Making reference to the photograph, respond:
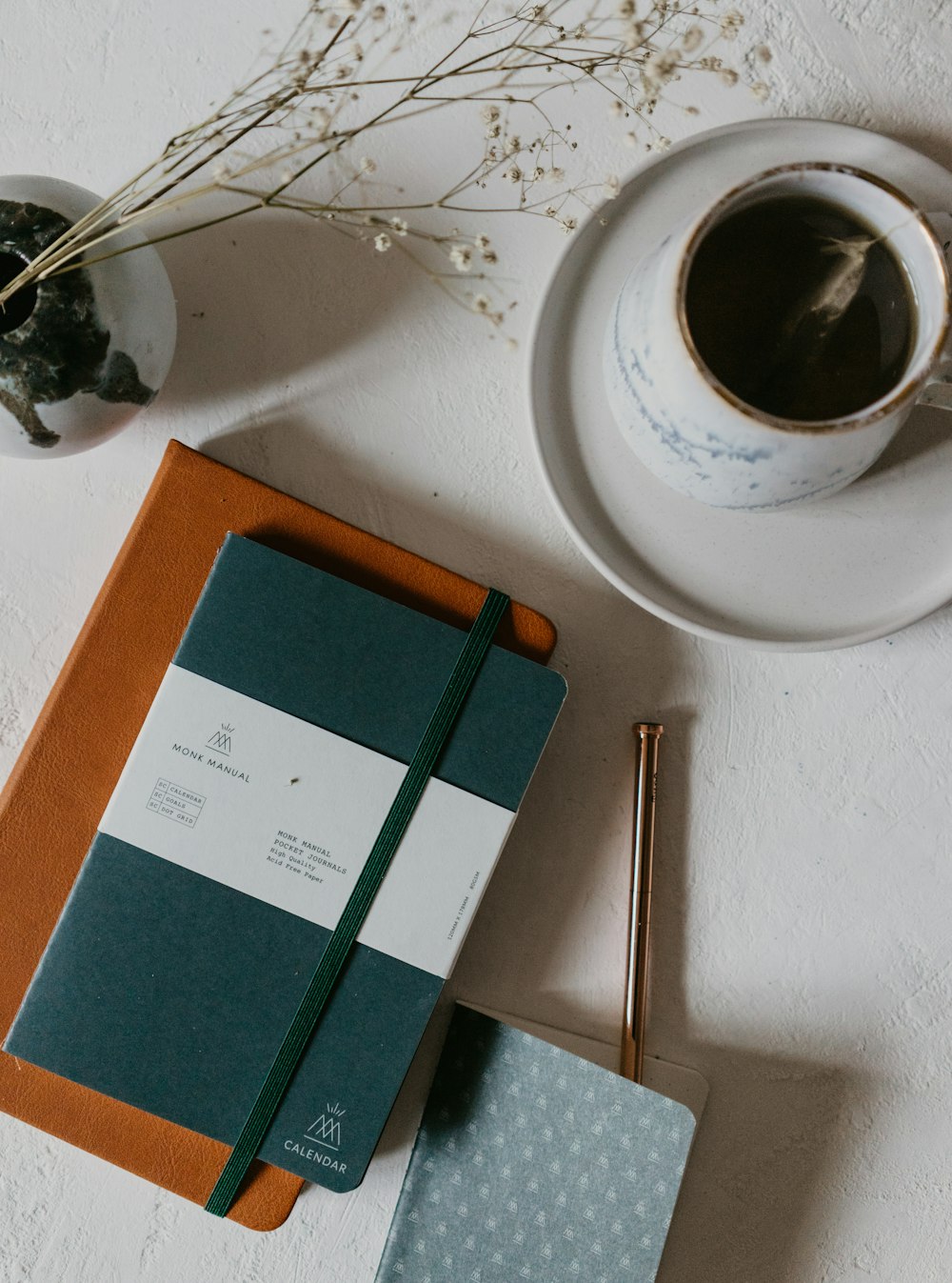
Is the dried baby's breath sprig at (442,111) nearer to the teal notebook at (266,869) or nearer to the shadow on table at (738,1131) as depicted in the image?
the teal notebook at (266,869)

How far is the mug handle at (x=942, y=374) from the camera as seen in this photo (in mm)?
465

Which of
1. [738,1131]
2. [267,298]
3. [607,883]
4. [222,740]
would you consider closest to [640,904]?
[607,883]

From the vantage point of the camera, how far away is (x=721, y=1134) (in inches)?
25.8

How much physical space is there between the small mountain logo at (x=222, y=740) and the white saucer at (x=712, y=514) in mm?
235

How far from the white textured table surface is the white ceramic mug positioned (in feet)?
0.55

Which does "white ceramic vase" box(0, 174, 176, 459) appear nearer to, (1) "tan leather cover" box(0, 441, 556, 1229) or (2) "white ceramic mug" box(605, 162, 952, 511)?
(1) "tan leather cover" box(0, 441, 556, 1229)

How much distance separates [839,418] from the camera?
0.45 meters

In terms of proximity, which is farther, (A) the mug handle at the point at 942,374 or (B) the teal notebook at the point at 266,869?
(B) the teal notebook at the point at 266,869

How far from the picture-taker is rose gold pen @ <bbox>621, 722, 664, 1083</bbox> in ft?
2.07

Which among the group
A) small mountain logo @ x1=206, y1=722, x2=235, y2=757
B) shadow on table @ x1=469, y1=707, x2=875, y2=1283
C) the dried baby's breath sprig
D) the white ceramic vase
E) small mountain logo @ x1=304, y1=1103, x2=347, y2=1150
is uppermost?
the dried baby's breath sprig

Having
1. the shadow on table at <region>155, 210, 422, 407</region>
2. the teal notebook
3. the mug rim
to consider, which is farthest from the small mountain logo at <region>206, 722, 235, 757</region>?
the mug rim


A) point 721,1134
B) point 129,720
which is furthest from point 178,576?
point 721,1134

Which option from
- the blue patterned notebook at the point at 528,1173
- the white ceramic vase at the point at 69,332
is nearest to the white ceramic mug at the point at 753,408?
the white ceramic vase at the point at 69,332

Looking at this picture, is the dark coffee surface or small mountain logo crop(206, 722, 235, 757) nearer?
the dark coffee surface
